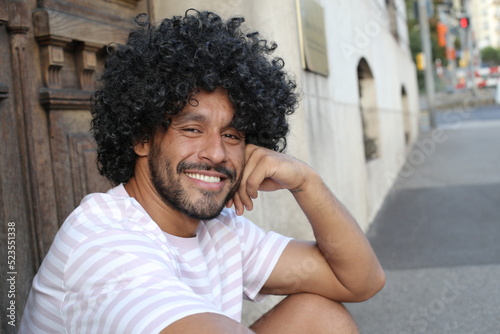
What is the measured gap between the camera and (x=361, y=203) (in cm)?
604

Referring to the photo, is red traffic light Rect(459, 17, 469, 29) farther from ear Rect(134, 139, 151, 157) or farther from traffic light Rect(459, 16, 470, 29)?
ear Rect(134, 139, 151, 157)

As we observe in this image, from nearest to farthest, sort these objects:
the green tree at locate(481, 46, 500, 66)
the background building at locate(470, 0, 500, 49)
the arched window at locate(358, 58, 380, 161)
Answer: the arched window at locate(358, 58, 380, 161) < the green tree at locate(481, 46, 500, 66) < the background building at locate(470, 0, 500, 49)

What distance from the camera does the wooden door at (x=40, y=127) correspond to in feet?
8.73

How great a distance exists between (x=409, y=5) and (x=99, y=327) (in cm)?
4274

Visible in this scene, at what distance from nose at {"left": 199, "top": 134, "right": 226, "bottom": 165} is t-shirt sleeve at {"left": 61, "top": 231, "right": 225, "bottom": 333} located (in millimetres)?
499

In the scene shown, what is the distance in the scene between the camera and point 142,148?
2.30 meters

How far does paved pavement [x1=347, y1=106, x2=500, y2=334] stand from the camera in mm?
3908

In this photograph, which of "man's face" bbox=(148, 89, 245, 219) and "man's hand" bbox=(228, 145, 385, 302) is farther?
"man's hand" bbox=(228, 145, 385, 302)

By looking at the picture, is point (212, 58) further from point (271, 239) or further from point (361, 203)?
point (361, 203)

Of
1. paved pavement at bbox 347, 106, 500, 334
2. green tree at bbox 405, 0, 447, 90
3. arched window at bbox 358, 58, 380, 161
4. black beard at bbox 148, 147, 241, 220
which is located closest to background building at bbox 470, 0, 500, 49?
green tree at bbox 405, 0, 447, 90

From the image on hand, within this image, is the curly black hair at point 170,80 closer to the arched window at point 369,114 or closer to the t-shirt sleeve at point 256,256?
the t-shirt sleeve at point 256,256

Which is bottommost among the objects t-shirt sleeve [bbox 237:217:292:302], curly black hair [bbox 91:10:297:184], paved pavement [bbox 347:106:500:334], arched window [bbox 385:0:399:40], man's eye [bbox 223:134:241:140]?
paved pavement [bbox 347:106:500:334]

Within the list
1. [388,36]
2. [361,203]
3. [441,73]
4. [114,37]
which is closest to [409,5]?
[441,73]

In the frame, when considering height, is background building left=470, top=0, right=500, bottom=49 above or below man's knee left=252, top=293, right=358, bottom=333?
above
